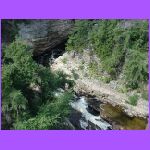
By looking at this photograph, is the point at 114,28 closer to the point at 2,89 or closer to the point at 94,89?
the point at 94,89

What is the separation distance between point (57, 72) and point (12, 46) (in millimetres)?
1855

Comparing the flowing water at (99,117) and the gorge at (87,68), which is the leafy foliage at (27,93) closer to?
the gorge at (87,68)

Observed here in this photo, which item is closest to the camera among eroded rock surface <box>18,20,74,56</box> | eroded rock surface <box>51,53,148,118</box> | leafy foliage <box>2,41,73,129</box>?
leafy foliage <box>2,41,73,129</box>

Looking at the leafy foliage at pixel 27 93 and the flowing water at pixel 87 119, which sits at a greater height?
Answer: the leafy foliage at pixel 27 93

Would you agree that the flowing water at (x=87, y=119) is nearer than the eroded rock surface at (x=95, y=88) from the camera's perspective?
Yes

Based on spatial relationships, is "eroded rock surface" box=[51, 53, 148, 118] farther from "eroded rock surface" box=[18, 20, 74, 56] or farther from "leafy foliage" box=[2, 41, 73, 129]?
"leafy foliage" box=[2, 41, 73, 129]

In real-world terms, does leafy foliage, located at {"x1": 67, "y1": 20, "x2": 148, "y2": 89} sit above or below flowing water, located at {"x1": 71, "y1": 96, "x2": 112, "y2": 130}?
above

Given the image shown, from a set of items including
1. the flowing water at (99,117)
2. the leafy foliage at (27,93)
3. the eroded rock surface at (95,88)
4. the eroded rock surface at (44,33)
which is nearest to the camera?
the leafy foliage at (27,93)

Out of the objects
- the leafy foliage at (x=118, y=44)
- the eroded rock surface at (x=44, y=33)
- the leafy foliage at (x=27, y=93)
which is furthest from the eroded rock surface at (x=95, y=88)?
the leafy foliage at (x=27, y=93)

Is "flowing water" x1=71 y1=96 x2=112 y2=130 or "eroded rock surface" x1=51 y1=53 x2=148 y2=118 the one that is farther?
"eroded rock surface" x1=51 y1=53 x2=148 y2=118

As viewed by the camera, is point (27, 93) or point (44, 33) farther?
point (44, 33)

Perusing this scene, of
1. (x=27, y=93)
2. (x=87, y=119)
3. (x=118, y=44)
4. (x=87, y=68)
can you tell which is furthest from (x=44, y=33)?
(x=27, y=93)

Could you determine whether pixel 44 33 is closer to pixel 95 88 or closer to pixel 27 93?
pixel 95 88

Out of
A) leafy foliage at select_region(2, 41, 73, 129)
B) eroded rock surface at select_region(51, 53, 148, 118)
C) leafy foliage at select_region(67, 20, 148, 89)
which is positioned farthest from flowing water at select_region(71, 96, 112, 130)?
leafy foliage at select_region(67, 20, 148, 89)
